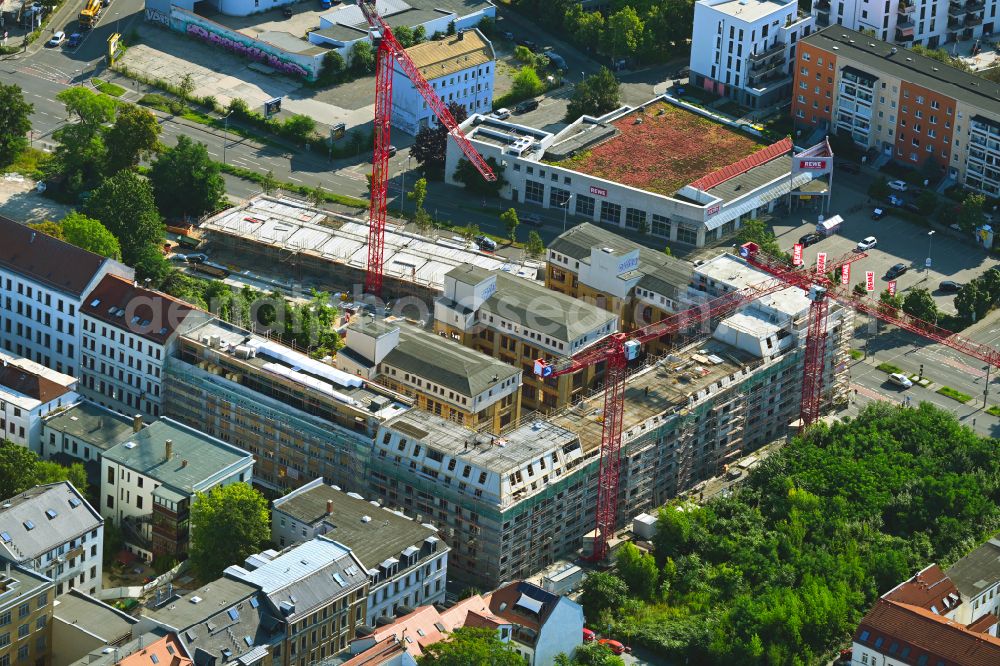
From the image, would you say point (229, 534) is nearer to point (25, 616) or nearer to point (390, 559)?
point (390, 559)

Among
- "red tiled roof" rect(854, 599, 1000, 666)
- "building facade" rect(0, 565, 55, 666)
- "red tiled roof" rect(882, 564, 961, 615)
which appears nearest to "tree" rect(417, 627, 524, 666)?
"red tiled roof" rect(854, 599, 1000, 666)

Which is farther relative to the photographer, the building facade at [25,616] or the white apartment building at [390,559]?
the white apartment building at [390,559]

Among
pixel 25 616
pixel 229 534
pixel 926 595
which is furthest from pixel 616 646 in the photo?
pixel 25 616

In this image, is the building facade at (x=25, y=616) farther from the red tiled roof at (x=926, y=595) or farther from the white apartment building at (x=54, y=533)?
the red tiled roof at (x=926, y=595)

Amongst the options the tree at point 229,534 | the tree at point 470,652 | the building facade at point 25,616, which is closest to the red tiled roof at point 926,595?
the tree at point 470,652

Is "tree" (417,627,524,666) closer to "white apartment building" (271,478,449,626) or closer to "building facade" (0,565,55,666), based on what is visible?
"white apartment building" (271,478,449,626)

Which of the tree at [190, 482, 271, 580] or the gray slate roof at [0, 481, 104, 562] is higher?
the gray slate roof at [0, 481, 104, 562]

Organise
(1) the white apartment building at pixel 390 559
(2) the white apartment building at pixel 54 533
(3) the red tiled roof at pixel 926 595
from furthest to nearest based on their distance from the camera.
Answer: (3) the red tiled roof at pixel 926 595 < (1) the white apartment building at pixel 390 559 < (2) the white apartment building at pixel 54 533
